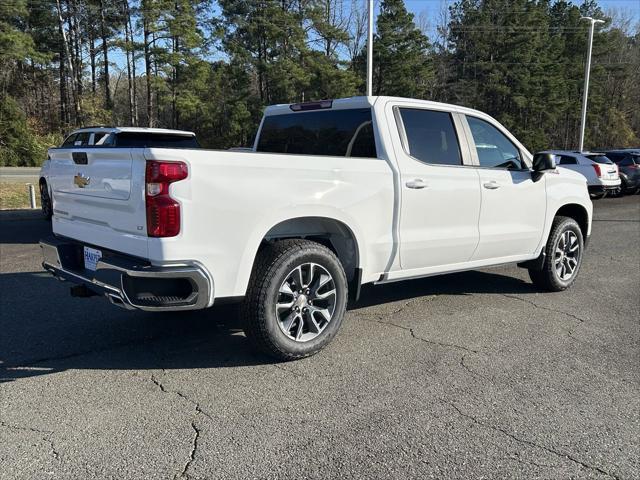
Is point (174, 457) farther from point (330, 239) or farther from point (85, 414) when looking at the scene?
point (330, 239)

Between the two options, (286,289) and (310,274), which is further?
(310,274)

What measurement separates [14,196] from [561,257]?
1437 centimetres

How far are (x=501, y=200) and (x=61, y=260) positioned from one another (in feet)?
13.0

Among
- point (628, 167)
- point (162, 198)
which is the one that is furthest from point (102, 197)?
point (628, 167)

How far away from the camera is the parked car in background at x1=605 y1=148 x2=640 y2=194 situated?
71.8 ft

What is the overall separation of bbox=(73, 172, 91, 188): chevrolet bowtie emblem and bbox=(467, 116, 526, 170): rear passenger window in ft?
11.5

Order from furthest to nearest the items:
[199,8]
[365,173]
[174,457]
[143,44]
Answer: [199,8] < [143,44] < [365,173] < [174,457]

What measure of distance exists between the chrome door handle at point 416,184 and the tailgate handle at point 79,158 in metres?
2.50

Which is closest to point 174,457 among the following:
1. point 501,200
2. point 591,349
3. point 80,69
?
point 591,349

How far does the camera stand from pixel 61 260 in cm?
431

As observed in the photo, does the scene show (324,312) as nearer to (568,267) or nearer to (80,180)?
(80,180)

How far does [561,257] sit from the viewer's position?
6.47 meters

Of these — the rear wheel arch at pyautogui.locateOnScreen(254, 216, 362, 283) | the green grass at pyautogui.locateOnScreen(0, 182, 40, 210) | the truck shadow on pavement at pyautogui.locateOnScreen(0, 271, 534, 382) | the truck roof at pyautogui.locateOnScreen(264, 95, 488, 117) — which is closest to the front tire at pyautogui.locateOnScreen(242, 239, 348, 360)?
the rear wheel arch at pyautogui.locateOnScreen(254, 216, 362, 283)

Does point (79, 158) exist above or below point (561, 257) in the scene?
above
